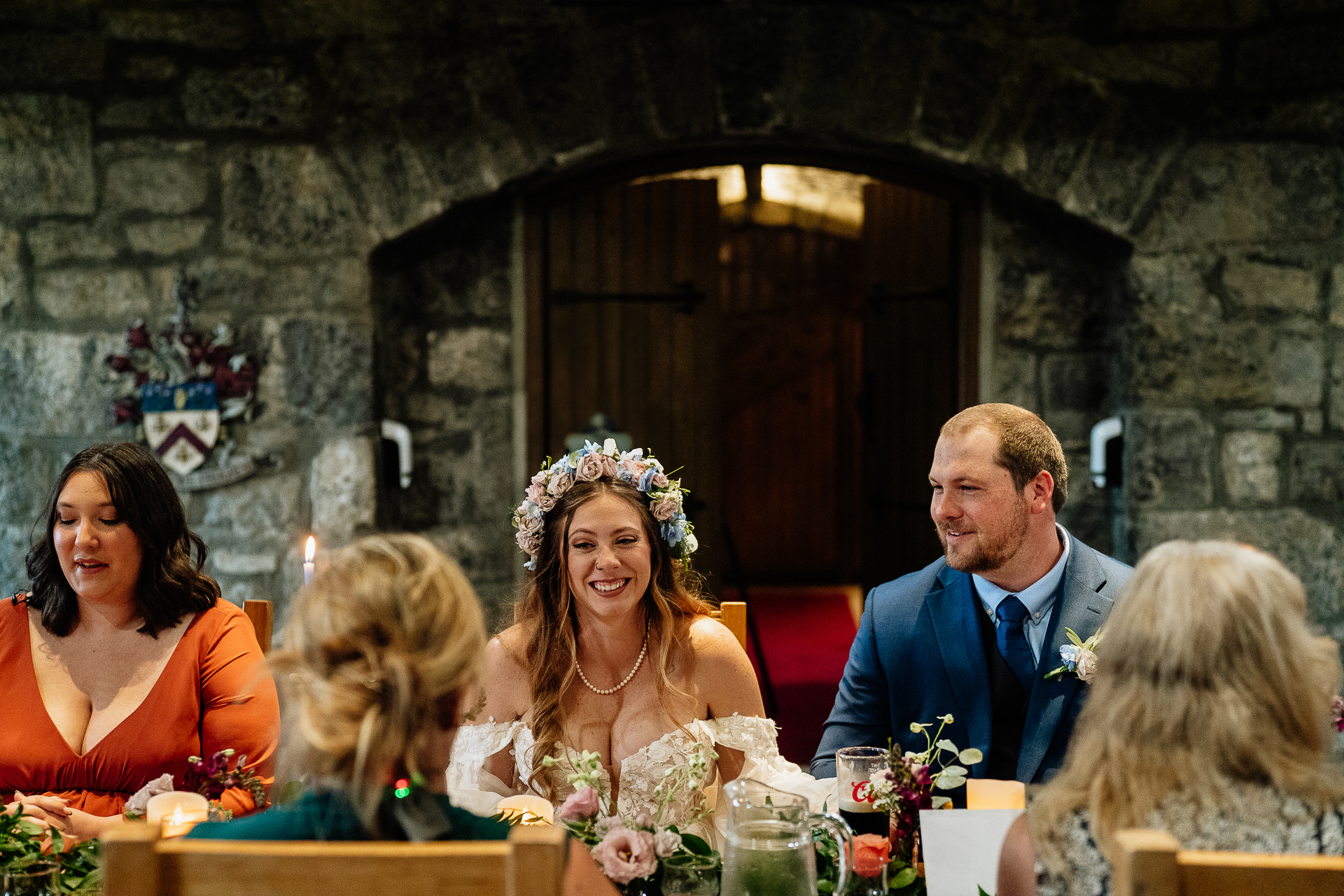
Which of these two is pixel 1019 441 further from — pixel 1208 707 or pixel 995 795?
pixel 1208 707

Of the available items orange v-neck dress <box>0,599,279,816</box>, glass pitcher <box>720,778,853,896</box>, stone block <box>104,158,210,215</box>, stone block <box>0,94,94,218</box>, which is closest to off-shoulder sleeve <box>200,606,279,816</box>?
orange v-neck dress <box>0,599,279,816</box>

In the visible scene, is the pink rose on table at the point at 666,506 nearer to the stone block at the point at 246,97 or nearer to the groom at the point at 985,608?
the groom at the point at 985,608

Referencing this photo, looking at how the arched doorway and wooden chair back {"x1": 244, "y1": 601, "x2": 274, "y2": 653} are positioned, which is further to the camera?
the arched doorway

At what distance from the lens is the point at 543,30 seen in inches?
132

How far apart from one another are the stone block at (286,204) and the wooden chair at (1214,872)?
118 inches

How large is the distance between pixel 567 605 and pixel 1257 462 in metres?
2.39

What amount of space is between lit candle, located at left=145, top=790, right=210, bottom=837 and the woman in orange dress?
55 centimetres

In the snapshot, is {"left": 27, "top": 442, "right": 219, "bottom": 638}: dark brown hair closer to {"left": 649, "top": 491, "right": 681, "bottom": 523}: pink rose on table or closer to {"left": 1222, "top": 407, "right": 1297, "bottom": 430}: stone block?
{"left": 649, "top": 491, "right": 681, "bottom": 523}: pink rose on table

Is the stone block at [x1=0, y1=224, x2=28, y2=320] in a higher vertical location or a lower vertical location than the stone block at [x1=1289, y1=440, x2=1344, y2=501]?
higher

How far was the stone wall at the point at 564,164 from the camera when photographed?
331 centimetres

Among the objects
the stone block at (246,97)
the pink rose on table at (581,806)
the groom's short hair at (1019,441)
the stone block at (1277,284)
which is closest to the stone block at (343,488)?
the stone block at (246,97)

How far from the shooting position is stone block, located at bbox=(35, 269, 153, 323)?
11.0ft

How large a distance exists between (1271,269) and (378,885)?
332 centimetres

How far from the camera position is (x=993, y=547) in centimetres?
203
